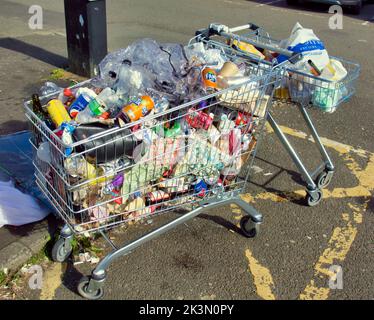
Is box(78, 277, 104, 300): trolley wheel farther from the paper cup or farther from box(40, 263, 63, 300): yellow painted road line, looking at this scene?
the paper cup

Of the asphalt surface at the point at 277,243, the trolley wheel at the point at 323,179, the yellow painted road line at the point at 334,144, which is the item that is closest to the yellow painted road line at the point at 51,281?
the asphalt surface at the point at 277,243

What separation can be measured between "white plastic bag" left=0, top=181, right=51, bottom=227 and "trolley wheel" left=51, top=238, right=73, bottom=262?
0.35 metres

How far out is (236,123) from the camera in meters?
2.73

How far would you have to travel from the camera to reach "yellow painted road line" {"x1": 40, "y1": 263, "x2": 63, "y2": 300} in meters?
2.55

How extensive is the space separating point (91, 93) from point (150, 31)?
6035mm

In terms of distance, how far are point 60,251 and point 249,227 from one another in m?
1.27

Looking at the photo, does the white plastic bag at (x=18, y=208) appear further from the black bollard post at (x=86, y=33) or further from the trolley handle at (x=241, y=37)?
the black bollard post at (x=86, y=33)

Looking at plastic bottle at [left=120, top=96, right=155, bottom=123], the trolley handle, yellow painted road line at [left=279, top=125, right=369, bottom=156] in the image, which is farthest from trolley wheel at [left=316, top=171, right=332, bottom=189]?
plastic bottle at [left=120, top=96, right=155, bottom=123]

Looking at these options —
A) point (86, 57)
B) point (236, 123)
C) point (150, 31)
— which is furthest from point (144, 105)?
point (150, 31)

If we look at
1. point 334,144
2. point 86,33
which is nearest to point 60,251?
point 334,144

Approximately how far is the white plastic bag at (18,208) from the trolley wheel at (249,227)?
1.37 m

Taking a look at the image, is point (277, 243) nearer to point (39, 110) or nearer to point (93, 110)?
point (93, 110)

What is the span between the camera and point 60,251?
2.74 meters

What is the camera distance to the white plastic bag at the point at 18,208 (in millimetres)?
2924
